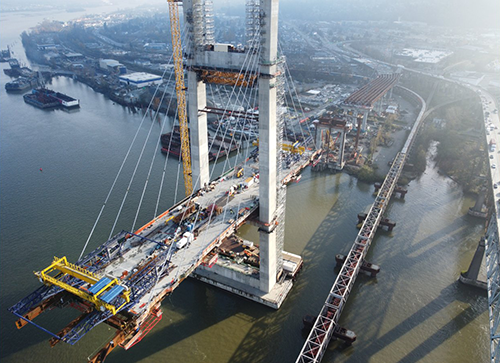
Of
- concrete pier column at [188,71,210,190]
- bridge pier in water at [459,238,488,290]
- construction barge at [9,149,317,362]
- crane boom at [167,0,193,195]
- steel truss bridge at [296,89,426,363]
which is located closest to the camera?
construction barge at [9,149,317,362]

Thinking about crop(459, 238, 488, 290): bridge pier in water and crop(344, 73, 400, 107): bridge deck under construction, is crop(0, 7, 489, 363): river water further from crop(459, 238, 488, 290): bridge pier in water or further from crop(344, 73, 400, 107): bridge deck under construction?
crop(344, 73, 400, 107): bridge deck under construction

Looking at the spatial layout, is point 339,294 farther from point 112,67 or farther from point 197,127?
point 112,67

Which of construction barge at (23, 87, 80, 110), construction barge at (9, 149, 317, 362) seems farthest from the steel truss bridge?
construction barge at (23, 87, 80, 110)

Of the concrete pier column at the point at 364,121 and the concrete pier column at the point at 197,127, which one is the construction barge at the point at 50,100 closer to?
the concrete pier column at the point at 364,121

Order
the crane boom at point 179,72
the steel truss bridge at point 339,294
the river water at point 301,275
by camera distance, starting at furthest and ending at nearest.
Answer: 1. the crane boom at point 179,72
2. the river water at point 301,275
3. the steel truss bridge at point 339,294

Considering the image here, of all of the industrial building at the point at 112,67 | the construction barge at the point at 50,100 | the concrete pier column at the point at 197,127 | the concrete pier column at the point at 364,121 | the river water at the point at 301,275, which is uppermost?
the concrete pier column at the point at 197,127

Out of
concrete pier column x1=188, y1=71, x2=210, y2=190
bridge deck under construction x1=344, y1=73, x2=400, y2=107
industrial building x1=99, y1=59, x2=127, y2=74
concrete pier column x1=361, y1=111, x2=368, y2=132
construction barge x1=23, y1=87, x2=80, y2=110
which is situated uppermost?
concrete pier column x1=188, y1=71, x2=210, y2=190

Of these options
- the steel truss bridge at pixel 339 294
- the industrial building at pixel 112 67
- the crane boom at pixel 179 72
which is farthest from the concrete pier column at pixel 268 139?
the industrial building at pixel 112 67
